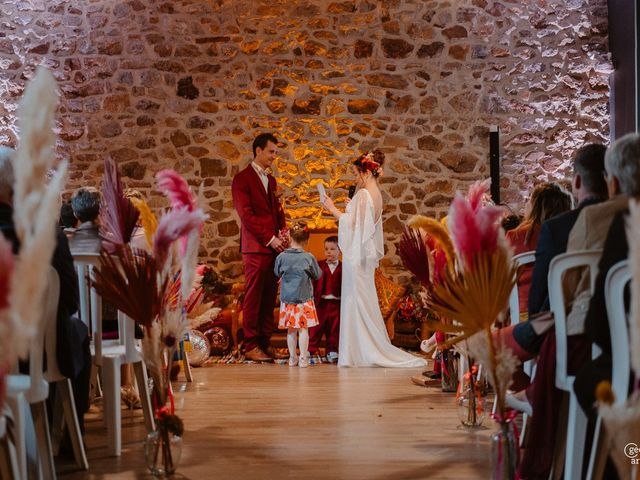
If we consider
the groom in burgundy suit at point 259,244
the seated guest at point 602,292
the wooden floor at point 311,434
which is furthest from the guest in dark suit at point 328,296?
the seated guest at point 602,292

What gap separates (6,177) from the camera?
3121mm

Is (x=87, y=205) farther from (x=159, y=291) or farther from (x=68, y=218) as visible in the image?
(x=159, y=291)

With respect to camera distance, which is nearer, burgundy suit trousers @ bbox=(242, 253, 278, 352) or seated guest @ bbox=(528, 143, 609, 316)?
seated guest @ bbox=(528, 143, 609, 316)

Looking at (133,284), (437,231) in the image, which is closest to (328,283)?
(437,231)

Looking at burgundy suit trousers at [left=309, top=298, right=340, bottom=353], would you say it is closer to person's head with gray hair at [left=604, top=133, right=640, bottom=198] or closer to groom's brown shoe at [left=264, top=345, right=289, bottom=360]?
groom's brown shoe at [left=264, top=345, right=289, bottom=360]

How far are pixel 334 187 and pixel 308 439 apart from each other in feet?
17.9

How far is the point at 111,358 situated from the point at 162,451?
2.57 ft

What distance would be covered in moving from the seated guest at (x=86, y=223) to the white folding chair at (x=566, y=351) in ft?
8.39

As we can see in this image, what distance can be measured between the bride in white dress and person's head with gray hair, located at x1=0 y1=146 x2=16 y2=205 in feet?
14.7

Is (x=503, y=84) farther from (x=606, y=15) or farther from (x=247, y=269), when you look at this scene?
(x=247, y=269)

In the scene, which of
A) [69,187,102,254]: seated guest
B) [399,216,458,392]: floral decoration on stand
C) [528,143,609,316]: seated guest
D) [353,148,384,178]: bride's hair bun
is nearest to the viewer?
[528,143,609,316]: seated guest

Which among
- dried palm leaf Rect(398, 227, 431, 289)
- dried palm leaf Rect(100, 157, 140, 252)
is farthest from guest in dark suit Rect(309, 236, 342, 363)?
dried palm leaf Rect(100, 157, 140, 252)

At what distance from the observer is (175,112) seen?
944cm

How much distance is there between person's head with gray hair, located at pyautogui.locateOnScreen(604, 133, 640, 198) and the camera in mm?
2523
